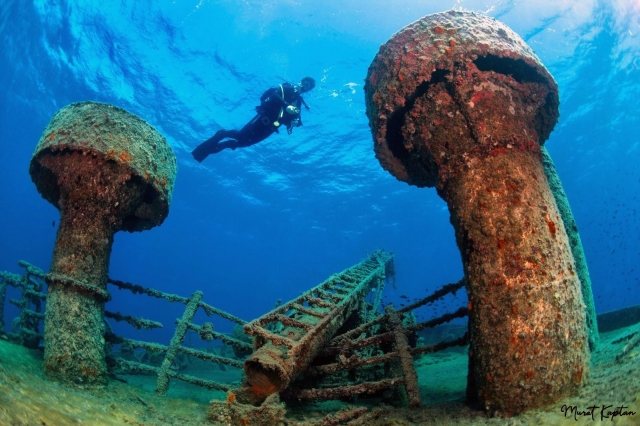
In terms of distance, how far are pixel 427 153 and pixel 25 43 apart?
1110 inches

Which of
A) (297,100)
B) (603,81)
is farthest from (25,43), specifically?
(603,81)

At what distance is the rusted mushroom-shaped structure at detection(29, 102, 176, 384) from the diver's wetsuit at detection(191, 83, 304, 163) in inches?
195

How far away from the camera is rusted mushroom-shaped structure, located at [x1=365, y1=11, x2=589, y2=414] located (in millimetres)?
2438

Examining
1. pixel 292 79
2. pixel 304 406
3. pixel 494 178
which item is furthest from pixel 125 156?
pixel 292 79

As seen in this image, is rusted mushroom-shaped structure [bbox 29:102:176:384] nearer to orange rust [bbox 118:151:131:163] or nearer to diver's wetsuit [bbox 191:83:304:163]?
orange rust [bbox 118:151:131:163]

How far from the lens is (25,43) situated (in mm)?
20734

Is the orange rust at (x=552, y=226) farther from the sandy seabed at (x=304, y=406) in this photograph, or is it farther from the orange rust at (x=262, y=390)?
the orange rust at (x=262, y=390)

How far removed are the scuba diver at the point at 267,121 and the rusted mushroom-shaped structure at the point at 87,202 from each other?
496 centimetres

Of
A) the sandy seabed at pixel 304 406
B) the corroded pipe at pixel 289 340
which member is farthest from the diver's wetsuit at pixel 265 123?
the sandy seabed at pixel 304 406

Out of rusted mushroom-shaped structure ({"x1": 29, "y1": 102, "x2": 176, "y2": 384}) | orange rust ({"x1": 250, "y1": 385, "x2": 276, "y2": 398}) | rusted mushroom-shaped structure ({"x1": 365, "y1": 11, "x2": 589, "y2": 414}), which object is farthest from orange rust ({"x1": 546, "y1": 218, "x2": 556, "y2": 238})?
rusted mushroom-shaped structure ({"x1": 29, "y1": 102, "x2": 176, "y2": 384})

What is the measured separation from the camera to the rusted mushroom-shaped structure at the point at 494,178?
2438mm

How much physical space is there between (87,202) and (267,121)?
6487 mm

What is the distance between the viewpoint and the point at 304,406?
4.01 m

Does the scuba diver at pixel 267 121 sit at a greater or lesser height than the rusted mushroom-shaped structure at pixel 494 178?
greater
